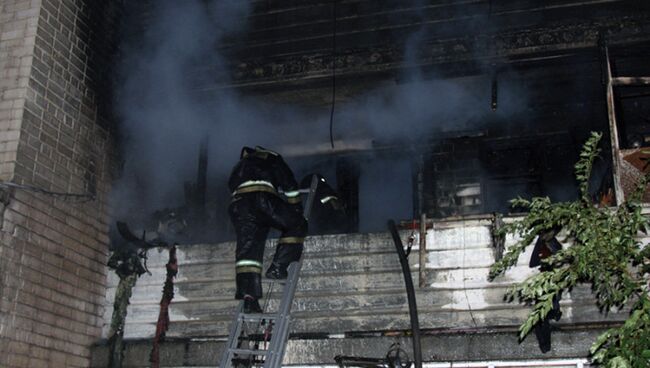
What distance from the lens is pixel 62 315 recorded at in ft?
22.7

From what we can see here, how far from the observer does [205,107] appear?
29.6 ft

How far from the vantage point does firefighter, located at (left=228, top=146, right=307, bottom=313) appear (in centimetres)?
645

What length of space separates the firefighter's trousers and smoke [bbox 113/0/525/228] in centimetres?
225

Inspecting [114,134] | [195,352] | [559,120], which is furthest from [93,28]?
[559,120]

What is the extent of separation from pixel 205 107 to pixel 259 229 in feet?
9.76

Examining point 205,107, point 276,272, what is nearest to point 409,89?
point 205,107

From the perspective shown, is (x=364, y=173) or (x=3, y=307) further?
(x=364, y=173)

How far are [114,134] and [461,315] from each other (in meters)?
4.56

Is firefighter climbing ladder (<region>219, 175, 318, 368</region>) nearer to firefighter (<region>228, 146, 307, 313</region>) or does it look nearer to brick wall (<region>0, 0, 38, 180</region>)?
firefighter (<region>228, 146, 307, 313</region>)

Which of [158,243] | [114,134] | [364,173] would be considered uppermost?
[364,173]

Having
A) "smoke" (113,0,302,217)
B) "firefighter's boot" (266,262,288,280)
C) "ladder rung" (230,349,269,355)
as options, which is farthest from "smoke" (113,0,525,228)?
"ladder rung" (230,349,269,355)

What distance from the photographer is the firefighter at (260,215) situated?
254 inches

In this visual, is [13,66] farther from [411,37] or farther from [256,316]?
[411,37]

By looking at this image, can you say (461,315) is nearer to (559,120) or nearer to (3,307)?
(3,307)
